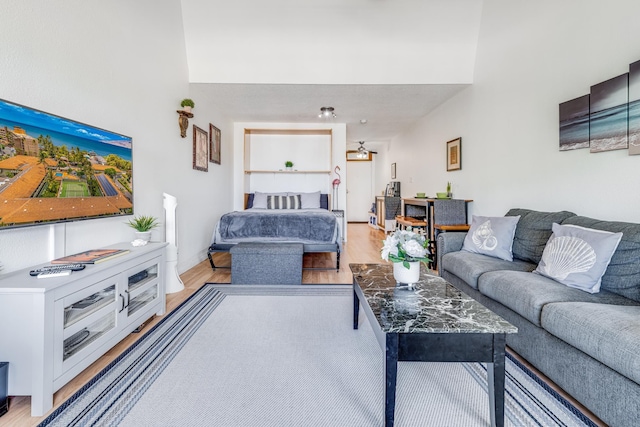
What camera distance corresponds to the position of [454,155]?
4363 millimetres

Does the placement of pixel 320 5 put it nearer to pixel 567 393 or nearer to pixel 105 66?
pixel 105 66

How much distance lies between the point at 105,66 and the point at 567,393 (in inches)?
149

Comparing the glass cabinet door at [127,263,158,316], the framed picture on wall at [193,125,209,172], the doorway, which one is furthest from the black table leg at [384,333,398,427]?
the doorway

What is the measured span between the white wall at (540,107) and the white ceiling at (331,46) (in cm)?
44

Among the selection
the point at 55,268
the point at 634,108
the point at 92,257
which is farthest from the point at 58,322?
the point at 634,108

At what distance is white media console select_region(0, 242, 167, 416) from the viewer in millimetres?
1314

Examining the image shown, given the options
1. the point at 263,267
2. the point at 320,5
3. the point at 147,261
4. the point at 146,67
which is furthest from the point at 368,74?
the point at 147,261

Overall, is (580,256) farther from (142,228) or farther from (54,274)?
(142,228)

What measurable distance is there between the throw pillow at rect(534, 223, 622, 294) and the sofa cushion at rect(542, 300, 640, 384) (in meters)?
0.27

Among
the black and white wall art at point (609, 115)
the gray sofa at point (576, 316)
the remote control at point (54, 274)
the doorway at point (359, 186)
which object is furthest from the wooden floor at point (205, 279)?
the doorway at point (359, 186)

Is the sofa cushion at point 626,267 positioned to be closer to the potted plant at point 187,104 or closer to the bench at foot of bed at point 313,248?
the bench at foot of bed at point 313,248

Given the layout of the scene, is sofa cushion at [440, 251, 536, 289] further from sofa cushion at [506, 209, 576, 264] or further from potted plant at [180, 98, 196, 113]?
potted plant at [180, 98, 196, 113]

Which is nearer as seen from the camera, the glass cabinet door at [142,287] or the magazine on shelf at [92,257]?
the magazine on shelf at [92,257]

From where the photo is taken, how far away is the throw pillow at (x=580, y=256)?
1.69 metres
